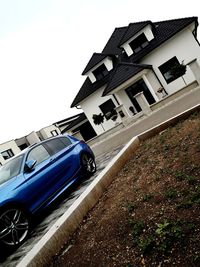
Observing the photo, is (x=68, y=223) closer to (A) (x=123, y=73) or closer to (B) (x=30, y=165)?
(B) (x=30, y=165)

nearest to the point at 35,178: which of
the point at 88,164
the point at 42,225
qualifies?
the point at 42,225

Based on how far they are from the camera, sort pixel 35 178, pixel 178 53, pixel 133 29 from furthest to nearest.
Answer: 1. pixel 133 29
2. pixel 178 53
3. pixel 35 178

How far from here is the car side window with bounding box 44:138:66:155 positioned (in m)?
7.31

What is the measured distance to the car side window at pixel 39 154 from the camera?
675 cm

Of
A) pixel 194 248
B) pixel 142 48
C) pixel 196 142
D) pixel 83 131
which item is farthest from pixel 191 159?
pixel 83 131

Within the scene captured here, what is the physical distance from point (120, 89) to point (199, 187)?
23669 millimetres

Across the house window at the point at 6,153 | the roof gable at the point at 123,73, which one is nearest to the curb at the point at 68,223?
the roof gable at the point at 123,73

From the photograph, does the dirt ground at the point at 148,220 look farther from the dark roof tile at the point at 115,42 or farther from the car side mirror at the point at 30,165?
the dark roof tile at the point at 115,42

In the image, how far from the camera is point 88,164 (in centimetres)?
810

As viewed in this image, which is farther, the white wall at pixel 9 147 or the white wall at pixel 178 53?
the white wall at pixel 9 147

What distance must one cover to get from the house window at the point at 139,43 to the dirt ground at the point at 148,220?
23236 mm

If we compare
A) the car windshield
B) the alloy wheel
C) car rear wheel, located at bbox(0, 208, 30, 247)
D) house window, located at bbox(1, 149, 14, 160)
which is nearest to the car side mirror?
the car windshield

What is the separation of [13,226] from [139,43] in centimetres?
2570

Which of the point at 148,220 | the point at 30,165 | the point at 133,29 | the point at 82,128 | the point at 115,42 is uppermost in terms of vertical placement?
the point at 115,42
